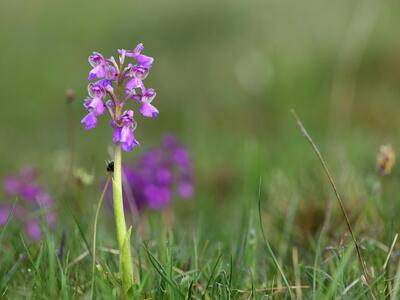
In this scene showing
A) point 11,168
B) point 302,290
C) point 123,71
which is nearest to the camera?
point 123,71

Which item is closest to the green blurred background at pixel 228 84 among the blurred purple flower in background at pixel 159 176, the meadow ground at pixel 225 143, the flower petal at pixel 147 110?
the meadow ground at pixel 225 143

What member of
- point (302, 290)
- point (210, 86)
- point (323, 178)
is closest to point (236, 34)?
point (210, 86)

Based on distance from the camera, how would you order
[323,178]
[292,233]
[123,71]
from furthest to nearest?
[323,178] < [292,233] < [123,71]

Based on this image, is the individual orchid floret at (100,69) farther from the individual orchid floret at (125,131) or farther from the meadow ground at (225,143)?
the meadow ground at (225,143)

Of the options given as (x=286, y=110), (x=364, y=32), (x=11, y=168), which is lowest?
(x=11, y=168)

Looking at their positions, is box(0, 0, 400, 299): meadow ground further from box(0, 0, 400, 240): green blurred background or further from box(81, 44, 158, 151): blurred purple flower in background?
box(81, 44, 158, 151): blurred purple flower in background

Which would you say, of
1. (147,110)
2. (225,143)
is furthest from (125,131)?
(225,143)

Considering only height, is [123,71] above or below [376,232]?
above

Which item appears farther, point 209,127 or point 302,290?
point 209,127

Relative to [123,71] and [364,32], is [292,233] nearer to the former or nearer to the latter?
[123,71]
